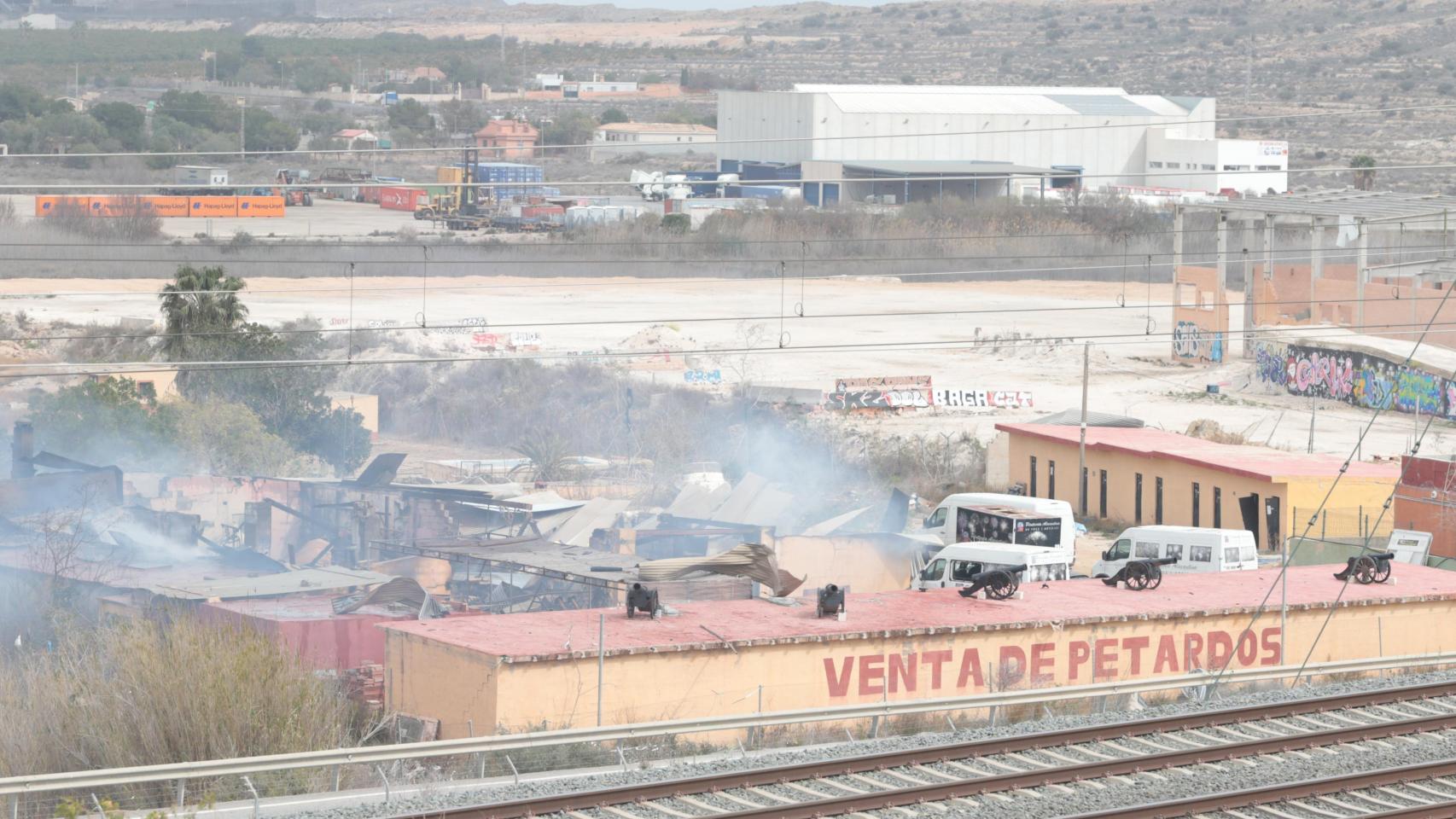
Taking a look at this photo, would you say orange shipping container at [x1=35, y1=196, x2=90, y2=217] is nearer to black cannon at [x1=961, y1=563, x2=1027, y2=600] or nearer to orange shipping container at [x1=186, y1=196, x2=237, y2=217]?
orange shipping container at [x1=186, y1=196, x2=237, y2=217]

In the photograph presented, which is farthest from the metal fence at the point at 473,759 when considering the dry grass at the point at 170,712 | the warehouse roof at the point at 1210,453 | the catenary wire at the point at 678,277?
the catenary wire at the point at 678,277

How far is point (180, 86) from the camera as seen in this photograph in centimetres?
15100

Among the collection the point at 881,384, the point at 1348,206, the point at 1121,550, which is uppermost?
the point at 1348,206

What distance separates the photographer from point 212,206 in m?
76.1

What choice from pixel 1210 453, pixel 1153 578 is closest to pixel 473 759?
pixel 1153 578

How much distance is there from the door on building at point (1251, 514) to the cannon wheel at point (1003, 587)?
893 cm

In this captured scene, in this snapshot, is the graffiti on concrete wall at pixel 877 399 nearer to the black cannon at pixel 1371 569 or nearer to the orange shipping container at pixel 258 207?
the black cannon at pixel 1371 569

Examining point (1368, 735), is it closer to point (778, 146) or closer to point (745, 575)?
point (745, 575)

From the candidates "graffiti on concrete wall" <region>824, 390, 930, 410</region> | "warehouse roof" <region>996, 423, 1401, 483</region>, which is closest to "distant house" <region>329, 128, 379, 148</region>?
"graffiti on concrete wall" <region>824, 390, 930, 410</region>

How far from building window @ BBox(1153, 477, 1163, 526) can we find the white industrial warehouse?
52.5 metres

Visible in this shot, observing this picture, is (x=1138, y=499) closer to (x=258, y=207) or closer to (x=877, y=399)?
(x=877, y=399)

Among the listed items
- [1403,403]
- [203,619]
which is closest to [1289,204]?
[1403,403]

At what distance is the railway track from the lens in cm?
1355

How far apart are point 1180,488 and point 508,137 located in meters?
81.6
